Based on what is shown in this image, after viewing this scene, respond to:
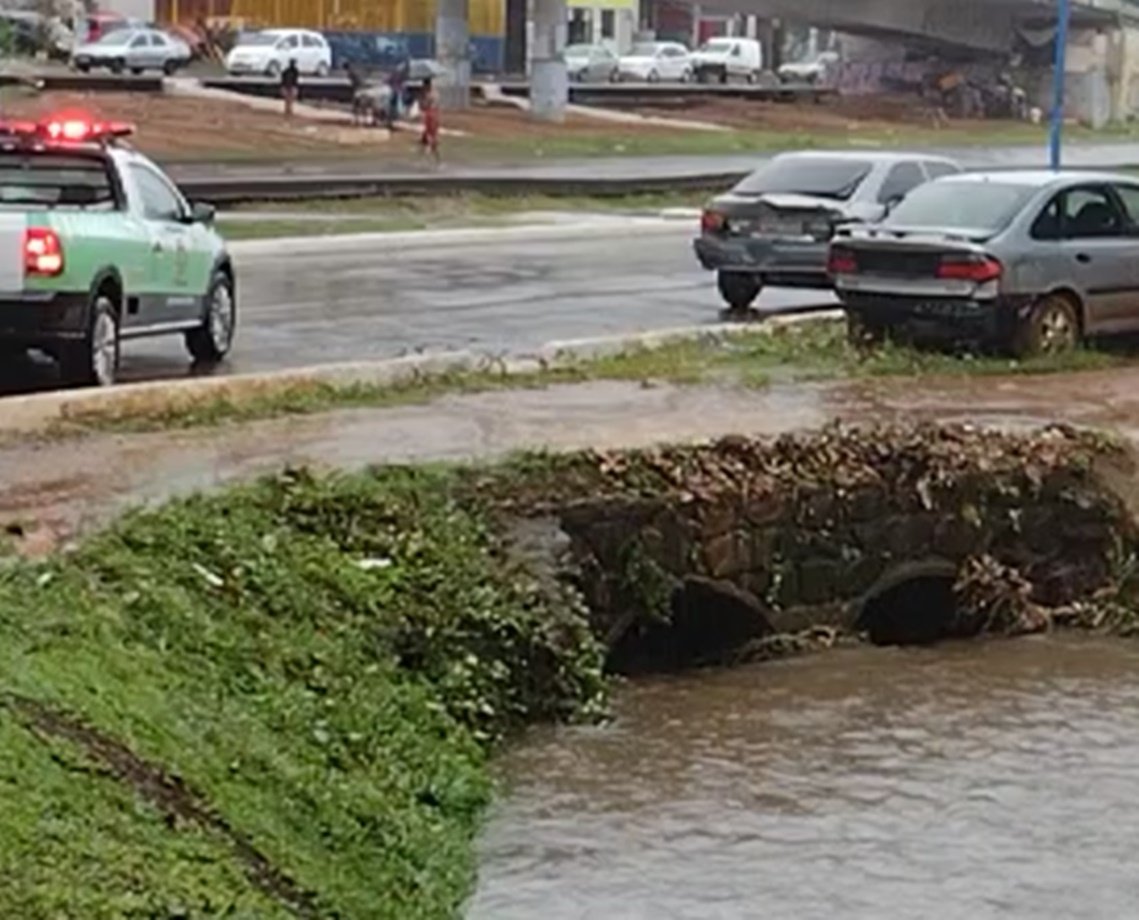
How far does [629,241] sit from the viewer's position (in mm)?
36094

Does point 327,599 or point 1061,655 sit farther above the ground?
point 327,599

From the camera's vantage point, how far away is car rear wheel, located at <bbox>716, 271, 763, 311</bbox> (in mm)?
26844

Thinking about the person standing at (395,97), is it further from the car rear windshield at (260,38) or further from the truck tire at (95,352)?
the truck tire at (95,352)

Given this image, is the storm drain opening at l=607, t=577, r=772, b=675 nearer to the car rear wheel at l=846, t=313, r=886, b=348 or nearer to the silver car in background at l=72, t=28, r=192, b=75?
the car rear wheel at l=846, t=313, r=886, b=348

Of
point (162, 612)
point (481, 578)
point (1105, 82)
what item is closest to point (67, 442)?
point (481, 578)

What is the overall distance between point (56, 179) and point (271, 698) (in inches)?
373

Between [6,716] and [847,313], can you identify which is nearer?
[6,716]

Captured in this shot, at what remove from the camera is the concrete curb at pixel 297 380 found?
15.2 m

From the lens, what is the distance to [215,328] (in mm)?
20406

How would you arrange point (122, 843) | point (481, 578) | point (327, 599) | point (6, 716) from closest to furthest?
point (122, 843), point (6, 716), point (327, 599), point (481, 578)

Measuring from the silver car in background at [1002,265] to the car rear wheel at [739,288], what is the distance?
14.9ft

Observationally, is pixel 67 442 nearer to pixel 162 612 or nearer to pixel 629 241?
pixel 162 612

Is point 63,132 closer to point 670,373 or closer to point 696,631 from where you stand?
point 670,373

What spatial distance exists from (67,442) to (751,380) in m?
5.71
